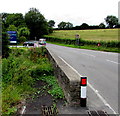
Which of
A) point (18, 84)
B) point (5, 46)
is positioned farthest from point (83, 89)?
point (5, 46)

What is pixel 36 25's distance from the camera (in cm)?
8938

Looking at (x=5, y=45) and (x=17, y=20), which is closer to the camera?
(x=5, y=45)

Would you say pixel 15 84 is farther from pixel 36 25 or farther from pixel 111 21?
pixel 111 21

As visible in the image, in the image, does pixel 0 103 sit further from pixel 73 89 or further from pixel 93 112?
pixel 93 112

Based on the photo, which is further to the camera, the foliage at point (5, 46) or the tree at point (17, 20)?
the tree at point (17, 20)

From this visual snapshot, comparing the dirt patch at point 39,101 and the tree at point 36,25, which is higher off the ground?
the tree at point 36,25

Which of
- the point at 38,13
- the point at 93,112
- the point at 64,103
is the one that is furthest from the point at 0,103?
the point at 38,13

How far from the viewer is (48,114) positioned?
414 cm

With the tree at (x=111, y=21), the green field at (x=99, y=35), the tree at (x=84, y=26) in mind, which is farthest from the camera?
the tree at (x=111, y=21)

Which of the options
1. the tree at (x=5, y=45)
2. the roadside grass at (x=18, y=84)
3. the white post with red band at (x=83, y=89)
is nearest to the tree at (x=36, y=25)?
the tree at (x=5, y=45)

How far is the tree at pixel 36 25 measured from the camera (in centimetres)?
8869

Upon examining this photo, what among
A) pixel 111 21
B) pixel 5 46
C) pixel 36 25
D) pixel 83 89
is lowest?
pixel 83 89

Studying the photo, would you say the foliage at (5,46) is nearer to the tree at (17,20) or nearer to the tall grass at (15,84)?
the tall grass at (15,84)

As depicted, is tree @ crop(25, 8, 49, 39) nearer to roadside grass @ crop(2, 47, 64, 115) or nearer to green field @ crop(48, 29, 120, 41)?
green field @ crop(48, 29, 120, 41)
